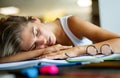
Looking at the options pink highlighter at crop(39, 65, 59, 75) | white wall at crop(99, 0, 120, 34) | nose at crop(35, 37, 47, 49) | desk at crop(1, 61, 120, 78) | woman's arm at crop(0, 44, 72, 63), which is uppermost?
white wall at crop(99, 0, 120, 34)

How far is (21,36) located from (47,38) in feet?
0.38

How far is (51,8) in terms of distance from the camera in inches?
43.3

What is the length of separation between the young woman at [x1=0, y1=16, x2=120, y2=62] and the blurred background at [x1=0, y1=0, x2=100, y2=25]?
15 cm

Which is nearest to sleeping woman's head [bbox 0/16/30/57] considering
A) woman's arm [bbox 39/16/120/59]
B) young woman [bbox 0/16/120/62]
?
young woman [bbox 0/16/120/62]

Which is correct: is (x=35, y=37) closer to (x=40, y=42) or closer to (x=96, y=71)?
(x=40, y=42)

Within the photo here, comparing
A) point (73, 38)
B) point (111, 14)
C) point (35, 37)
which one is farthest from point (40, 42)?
point (111, 14)

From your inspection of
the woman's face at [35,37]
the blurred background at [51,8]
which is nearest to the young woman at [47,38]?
the woman's face at [35,37]

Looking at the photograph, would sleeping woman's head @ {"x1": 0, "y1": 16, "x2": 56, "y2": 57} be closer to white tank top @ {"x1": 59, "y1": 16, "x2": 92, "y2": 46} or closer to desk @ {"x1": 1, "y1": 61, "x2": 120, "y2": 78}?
white tank top @ {"x1": 59, "y1": 16, "x2": 92, "y2": 46}

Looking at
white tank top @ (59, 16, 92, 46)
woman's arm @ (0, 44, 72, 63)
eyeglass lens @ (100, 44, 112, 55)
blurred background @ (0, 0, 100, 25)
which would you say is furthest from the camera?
blurred background @ (0, 0, 100, 25)

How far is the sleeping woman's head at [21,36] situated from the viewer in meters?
0.77

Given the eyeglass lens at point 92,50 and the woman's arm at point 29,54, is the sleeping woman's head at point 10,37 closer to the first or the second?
the woman's arm at point 29,54

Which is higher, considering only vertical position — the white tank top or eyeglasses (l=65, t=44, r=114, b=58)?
the white tank top

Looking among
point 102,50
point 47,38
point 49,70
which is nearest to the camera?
point 49,70

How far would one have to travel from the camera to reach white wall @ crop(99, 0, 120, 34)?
111cm
